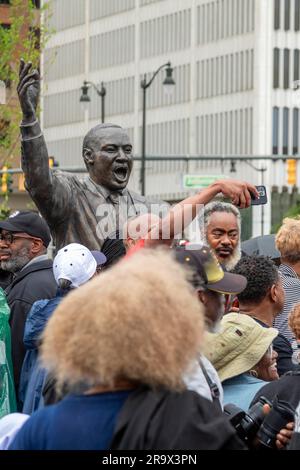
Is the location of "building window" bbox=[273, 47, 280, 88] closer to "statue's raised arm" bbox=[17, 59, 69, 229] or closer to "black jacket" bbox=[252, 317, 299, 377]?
"statue's raised arm" bbox=[17, 59, 69, 229]

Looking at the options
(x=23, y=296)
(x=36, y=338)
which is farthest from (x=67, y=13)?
(x=36, y=338)

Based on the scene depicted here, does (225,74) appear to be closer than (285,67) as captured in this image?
No

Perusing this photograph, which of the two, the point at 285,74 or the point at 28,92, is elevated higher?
the point at 285,74

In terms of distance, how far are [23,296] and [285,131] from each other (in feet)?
279

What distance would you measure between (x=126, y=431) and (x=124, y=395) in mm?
108

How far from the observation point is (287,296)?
9.55 m

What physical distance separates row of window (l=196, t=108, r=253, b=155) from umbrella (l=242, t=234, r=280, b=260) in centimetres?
8041

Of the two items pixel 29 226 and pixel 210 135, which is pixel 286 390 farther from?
pixel 210 135

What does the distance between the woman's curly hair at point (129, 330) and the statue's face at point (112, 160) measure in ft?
14.4

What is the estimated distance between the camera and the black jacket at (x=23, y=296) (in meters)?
8.72

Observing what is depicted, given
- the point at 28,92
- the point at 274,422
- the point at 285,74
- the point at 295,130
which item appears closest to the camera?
the point at 274,422

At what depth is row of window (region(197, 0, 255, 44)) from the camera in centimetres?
9350

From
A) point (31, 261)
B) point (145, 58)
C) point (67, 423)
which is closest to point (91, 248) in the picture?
point (31, 261)

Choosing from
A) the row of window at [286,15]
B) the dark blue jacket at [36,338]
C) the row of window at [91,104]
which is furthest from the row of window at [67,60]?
the dark blue jacket at [36,338]
